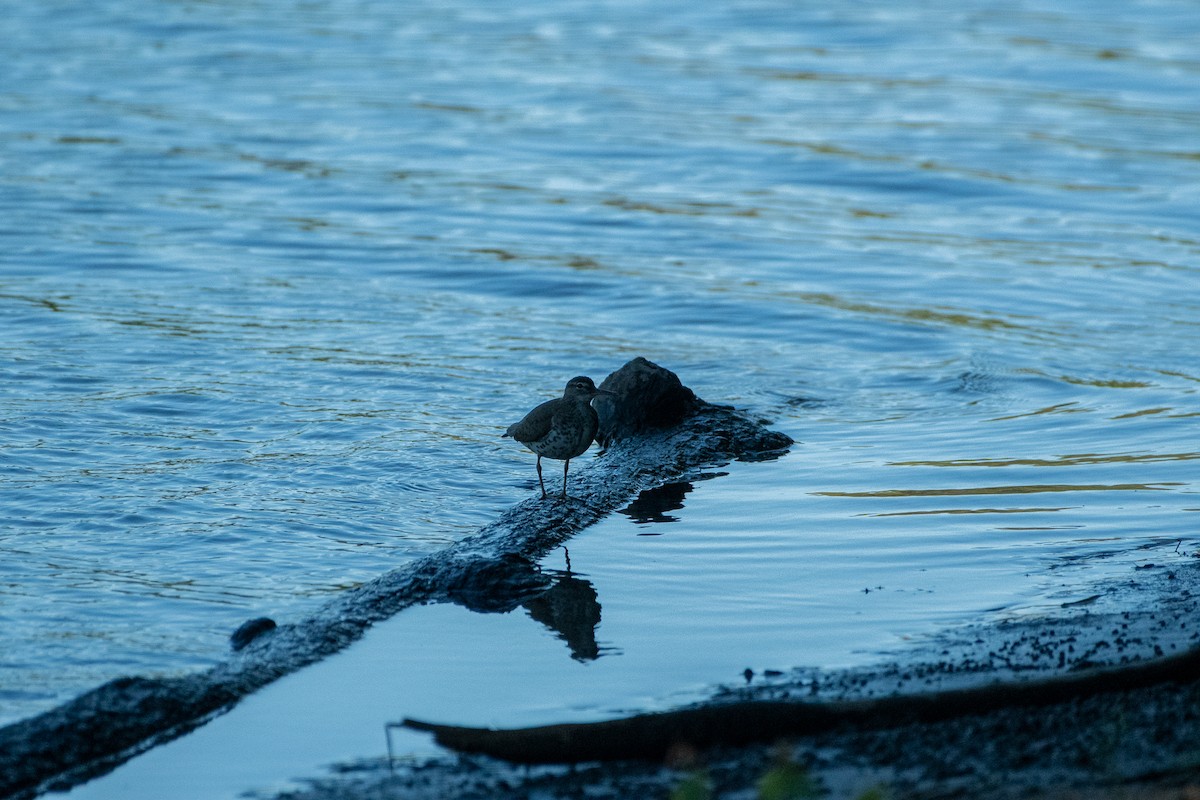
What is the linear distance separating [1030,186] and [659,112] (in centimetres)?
551

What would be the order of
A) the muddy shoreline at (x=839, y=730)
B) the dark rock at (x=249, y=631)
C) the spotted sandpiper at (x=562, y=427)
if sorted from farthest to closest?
the spotted sandpiper at (x=562, y=427) < the dark rock at (x=249, y=631) < the muddy shoreline at (x=839, y=730)

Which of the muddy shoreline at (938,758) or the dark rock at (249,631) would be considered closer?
the muddy shoreline at (938,758)

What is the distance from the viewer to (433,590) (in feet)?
22.3

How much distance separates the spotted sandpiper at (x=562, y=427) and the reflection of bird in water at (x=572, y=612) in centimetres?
102

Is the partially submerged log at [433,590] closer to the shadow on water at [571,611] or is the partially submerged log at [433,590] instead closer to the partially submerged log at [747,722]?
the shadow on water at [571,611]

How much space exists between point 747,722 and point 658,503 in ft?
10.3

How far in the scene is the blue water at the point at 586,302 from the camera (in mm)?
7281

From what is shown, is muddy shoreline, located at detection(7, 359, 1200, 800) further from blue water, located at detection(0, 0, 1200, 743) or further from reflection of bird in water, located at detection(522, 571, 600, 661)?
blue water, located at detection(0, 0, 1200, 743)

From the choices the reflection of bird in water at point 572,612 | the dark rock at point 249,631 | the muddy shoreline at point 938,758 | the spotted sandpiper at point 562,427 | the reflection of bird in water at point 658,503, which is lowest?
the reflection of bird in water at point 658,503

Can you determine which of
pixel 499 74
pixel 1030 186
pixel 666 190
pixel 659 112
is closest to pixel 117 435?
pixel 666 190

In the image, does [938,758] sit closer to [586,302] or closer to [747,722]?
[747,722]

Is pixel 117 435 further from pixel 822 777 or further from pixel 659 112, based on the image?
pixel 659 112

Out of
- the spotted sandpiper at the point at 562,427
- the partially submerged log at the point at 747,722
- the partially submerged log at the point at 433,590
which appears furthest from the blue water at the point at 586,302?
the partially submerged log at the point at 747,722

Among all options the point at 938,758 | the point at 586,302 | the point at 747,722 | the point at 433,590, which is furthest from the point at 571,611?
the point at 586,302
